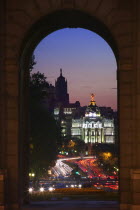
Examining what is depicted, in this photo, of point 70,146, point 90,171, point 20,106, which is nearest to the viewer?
point 20,106

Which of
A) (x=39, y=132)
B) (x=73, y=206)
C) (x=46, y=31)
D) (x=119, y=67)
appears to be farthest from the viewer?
(x=39, y=132)

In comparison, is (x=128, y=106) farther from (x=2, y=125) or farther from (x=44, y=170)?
(x=44, y=170)

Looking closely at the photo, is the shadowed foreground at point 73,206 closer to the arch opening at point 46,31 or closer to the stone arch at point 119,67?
the arch opening at point 46,31

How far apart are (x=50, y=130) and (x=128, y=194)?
25132mm

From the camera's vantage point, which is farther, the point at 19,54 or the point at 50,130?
the point at 50,130

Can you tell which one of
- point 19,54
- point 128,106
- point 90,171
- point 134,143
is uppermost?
point 19,54

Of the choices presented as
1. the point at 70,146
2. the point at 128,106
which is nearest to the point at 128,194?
the point at 128,106

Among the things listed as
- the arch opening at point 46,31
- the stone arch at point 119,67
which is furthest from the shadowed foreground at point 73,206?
the stone arch at point 119,67

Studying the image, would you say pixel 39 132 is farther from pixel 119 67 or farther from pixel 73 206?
pixel 119 67

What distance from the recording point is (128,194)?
17.3 metres

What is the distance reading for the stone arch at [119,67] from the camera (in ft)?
56.7

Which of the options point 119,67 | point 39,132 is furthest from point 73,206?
point 39,132

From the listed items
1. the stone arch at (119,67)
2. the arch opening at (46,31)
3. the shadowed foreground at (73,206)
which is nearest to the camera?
the stone arch at (119,67)

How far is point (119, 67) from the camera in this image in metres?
17.5
